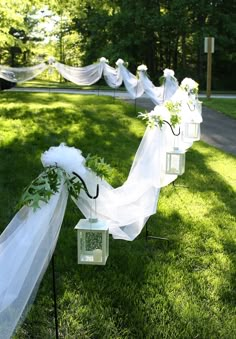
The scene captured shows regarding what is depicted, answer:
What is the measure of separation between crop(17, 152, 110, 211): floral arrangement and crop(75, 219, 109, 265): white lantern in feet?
0.96

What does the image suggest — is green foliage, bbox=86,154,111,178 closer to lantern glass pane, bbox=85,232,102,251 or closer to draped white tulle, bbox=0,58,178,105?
lantern glass pane, bbox=85,232,102,251

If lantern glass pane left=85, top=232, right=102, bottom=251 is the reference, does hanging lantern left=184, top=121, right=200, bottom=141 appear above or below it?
above

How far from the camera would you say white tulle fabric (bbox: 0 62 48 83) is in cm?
1571

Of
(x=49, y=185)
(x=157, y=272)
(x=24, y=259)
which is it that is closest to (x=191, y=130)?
(x=157, y=272)

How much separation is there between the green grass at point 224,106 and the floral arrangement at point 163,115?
7881 millimetres

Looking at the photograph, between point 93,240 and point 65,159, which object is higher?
point 65,159

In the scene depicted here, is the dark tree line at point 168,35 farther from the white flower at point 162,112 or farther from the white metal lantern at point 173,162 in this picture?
the white metal lantern at point 173,162

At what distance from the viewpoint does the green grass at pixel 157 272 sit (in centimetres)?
312

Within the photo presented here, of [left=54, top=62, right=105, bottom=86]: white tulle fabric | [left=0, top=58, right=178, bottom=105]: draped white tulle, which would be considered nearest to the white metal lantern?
[left=0, top=58, right=178, bottom=105]: draped white tulle

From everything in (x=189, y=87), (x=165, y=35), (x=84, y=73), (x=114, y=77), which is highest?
(x=165, y=35)

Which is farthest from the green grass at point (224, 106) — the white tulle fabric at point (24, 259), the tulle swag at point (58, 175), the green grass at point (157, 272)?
the white tulle fabric at point (24, 259)

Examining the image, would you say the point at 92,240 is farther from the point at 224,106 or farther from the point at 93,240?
the point at 224,106

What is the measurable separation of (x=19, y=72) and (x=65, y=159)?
13.9 meters

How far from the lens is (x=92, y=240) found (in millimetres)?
2951
